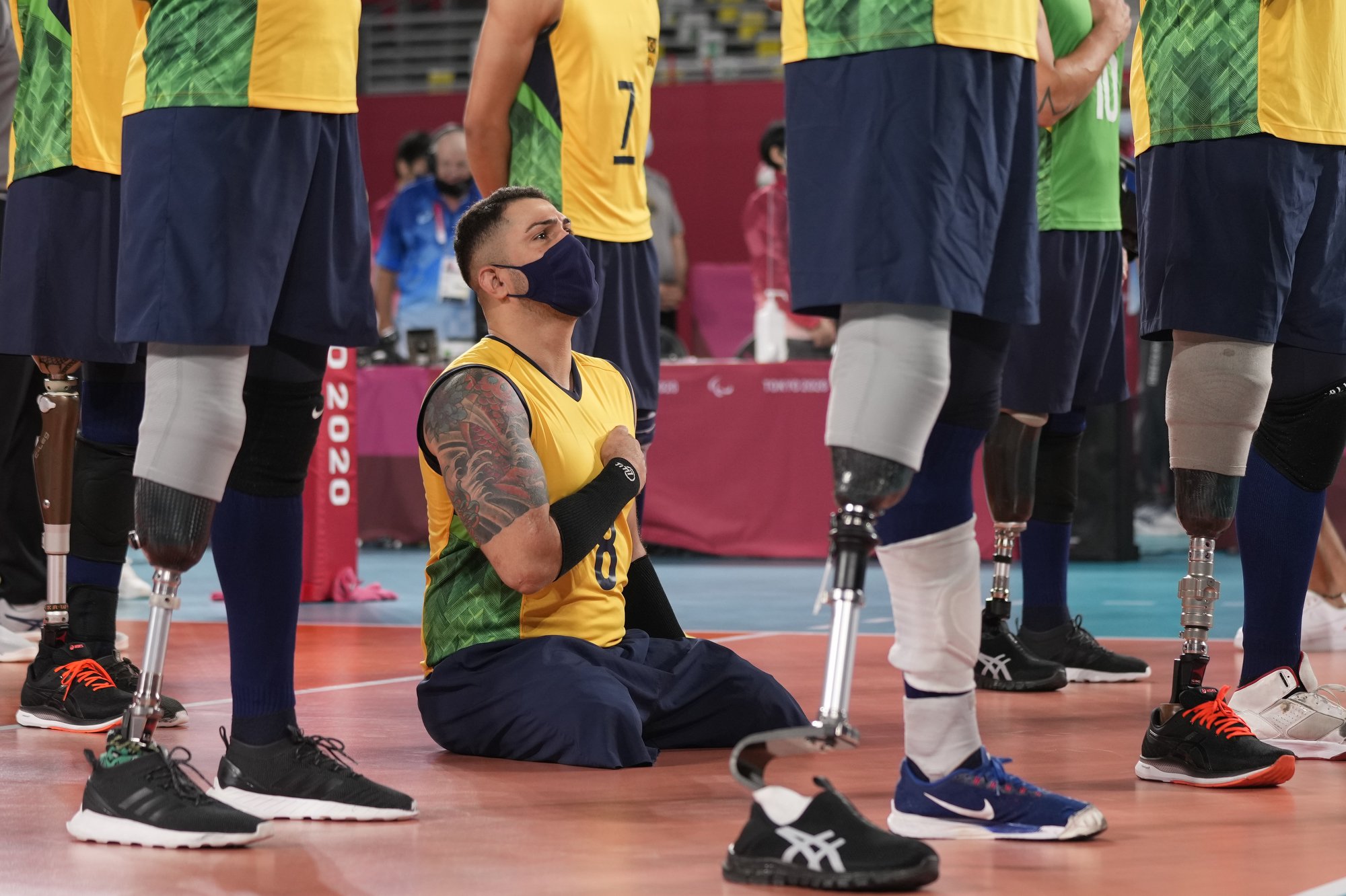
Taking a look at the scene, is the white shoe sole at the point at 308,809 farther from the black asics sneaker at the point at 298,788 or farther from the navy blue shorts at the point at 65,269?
the navy blue shorts at the point at 65,269

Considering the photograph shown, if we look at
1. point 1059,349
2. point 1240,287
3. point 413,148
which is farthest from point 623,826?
point 413,148

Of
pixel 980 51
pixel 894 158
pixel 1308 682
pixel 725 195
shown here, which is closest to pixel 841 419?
pixel 894 158

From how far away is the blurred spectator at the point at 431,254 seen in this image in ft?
32.0

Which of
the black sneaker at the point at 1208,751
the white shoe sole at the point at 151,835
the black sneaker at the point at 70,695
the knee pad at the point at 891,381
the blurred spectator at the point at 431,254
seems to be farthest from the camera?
the blurred spectator at the point at 431,254

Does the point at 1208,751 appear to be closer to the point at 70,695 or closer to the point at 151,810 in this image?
the point at 151,810

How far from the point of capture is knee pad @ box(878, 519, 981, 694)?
7.16 feet

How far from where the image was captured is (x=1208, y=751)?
8.83 feet

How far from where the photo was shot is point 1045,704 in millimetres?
3729

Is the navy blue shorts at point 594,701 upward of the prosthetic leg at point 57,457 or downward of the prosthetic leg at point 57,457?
downward

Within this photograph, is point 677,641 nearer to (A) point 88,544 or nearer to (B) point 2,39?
(A) point 88,544

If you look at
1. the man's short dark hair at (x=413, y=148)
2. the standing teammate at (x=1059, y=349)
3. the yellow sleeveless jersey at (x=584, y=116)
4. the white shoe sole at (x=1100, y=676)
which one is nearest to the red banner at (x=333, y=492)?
the yellow sleeveless jersey at (x=584, y=116)

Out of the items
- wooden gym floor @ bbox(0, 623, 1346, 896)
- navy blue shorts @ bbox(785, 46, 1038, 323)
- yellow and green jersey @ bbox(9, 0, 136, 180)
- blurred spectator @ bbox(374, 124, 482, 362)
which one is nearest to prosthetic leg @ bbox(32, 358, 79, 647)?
wooden gym floor @ bbox(0, 623, 1346, 896)

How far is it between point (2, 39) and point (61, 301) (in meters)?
1.43

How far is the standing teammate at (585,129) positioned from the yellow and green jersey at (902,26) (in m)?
1.63
